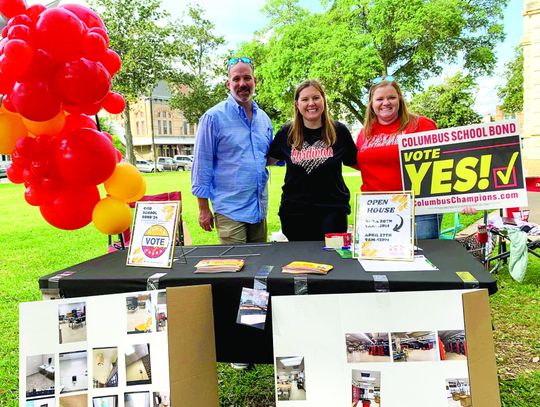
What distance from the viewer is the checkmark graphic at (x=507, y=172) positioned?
7.21 feet

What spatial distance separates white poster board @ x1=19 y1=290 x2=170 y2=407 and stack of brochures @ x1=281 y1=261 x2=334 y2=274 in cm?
52

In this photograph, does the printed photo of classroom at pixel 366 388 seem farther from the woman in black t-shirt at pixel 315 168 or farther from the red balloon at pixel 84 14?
the red balloon at pixel 84 14

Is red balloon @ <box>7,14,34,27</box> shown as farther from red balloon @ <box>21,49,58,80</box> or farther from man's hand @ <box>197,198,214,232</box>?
man's hand @ <box>197,198,214,232</box>

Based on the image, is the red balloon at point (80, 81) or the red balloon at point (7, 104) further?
the red balloon at point (7, 104)

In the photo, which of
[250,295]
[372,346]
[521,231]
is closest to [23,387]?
[250,295]

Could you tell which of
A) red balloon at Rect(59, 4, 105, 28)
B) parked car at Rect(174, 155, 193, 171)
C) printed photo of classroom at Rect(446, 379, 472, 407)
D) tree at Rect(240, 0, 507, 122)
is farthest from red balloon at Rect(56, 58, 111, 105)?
parked car at Rect(174, 155, 193, 171)

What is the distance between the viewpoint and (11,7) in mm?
1959

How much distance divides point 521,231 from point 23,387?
3.90 meters

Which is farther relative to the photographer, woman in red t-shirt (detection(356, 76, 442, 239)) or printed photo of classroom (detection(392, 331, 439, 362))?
woman in red t-shirt (detection(356, 76, 442, 239))

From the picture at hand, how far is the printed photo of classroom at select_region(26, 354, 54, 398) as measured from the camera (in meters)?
1.63

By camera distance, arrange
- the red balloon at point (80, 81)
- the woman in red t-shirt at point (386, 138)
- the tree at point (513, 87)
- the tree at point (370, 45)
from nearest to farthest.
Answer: the red balloon at point (80, 81), the woman in red t-shirt at point (386, 138), the tree at point (370, 45), the tree at point (513, 87)

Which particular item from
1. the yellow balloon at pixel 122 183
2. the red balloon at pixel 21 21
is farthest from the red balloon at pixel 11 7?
the yellow balloon at pixel 122 183

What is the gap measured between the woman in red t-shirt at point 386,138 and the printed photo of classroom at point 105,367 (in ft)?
5.46

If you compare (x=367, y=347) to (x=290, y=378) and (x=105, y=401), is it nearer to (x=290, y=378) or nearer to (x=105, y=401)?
(x=290, y=378)
